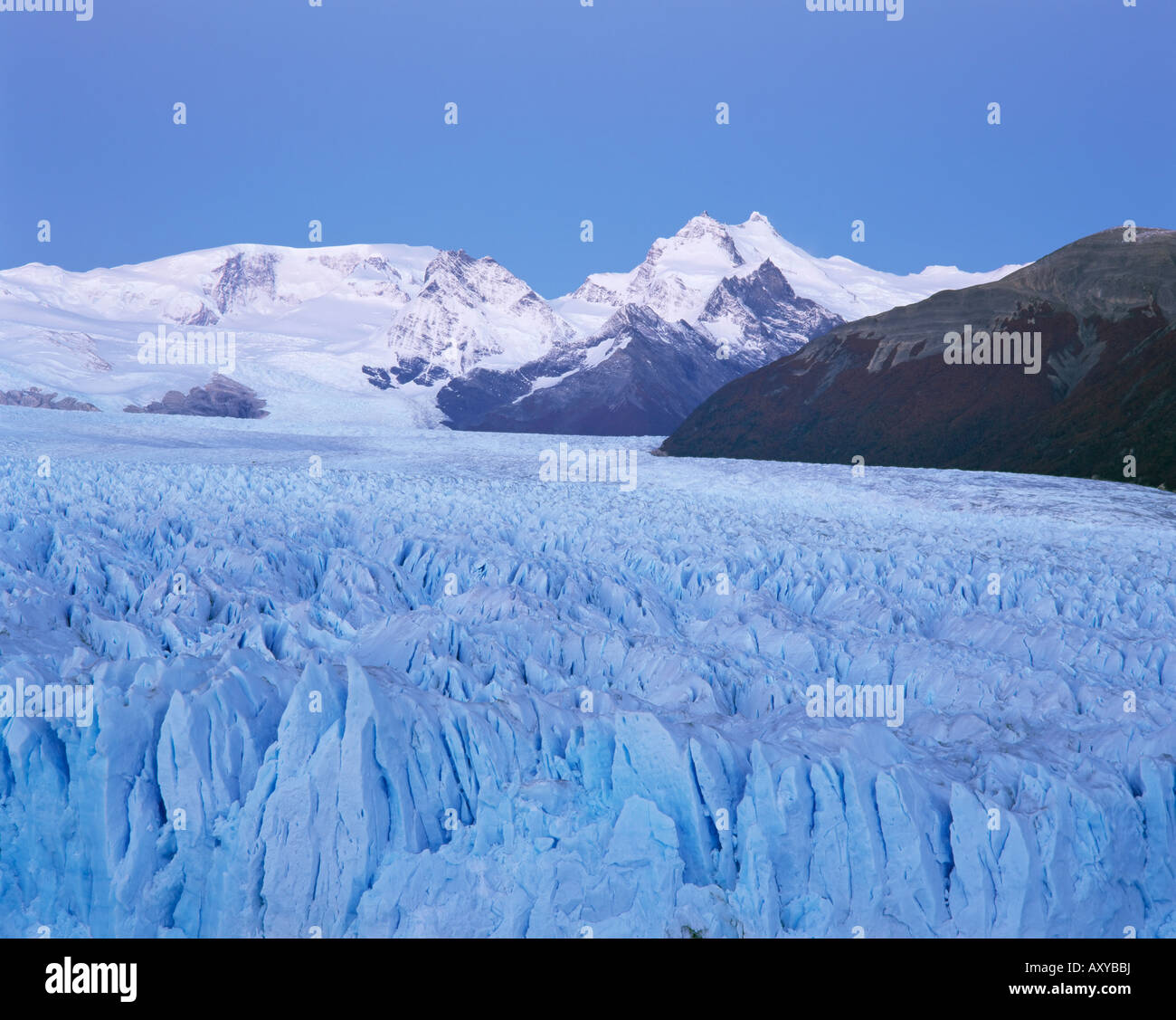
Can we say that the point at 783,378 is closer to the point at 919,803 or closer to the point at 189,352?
the point at 919,803

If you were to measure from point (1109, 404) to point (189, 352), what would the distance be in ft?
357

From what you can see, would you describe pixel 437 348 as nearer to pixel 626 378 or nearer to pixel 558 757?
pixel 626 378

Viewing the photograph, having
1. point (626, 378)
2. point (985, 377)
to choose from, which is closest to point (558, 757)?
point (985, 377)

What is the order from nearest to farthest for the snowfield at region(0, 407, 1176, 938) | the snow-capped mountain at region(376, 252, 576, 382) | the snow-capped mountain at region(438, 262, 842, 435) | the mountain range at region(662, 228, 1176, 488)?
1. the snowfield at region(0, 407, 1176, 938)
2. the mountain range at region(662, 228, 1176, 488)
3. the snow-capped mountain at region(438, 262, 842, 435)
4. the snow-capped mountain at region(376, 252, 576, 382)

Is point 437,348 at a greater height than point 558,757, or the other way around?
point 437,348

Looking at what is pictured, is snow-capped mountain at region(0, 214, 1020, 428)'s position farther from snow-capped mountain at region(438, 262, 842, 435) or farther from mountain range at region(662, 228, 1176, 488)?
mountain range at region(662, 228, 1176, 488)

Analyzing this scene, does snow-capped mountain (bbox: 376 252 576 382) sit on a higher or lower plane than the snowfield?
higher

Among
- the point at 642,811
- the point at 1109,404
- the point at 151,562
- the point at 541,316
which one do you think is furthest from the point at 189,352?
the point at 642,811

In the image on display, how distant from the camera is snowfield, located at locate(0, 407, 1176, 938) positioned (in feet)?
22.1

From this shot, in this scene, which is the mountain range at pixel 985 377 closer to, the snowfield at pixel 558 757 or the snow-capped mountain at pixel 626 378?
the snowfield at pixel 558 757

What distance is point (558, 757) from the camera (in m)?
7.62

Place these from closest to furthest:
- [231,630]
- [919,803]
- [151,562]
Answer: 1. [919,803]
2. [231,630]
3. [151,562]

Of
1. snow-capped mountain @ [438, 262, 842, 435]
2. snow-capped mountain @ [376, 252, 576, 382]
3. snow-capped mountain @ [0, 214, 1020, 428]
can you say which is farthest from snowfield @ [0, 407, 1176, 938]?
snow-capped mountain @ [376, 252, 576, 382]

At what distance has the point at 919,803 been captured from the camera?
693cm
